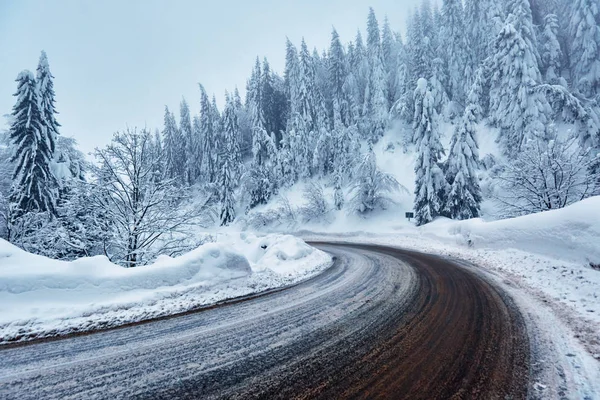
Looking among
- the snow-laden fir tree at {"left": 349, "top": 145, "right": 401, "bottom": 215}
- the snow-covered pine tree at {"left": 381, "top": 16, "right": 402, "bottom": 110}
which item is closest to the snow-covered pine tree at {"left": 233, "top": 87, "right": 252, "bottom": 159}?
the snow-covered pine tree at {"left": 381, "top": 16, "right": 402, "bottom": 110}

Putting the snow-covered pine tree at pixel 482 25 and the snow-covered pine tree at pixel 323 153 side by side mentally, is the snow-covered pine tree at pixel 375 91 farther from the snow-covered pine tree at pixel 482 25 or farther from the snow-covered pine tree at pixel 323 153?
the snow-covered pine tree at pixel 482 25

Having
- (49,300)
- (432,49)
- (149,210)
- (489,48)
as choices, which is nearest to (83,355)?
(49,300)

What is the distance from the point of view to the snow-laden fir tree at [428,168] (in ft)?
71.3

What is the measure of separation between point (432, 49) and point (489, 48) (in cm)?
1003

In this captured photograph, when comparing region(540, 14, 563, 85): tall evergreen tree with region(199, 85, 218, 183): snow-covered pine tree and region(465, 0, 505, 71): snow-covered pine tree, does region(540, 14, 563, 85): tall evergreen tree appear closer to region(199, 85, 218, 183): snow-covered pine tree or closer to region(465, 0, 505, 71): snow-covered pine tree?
region(465, 0, 505, 71): snow-covered pine tree

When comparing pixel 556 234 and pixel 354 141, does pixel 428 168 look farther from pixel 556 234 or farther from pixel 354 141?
pixel 354 141

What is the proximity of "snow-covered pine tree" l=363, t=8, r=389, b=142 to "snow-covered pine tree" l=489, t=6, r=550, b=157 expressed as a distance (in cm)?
1607

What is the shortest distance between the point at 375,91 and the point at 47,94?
40.2 metres

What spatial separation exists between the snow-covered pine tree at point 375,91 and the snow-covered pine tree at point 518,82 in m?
16.1

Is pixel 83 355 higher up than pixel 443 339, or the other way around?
pixel 83 355

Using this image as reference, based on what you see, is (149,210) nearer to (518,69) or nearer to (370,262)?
(370,262)

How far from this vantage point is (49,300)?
15.4ft

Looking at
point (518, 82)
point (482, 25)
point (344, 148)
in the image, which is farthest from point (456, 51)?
point (344, 148)

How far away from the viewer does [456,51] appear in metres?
40.2
